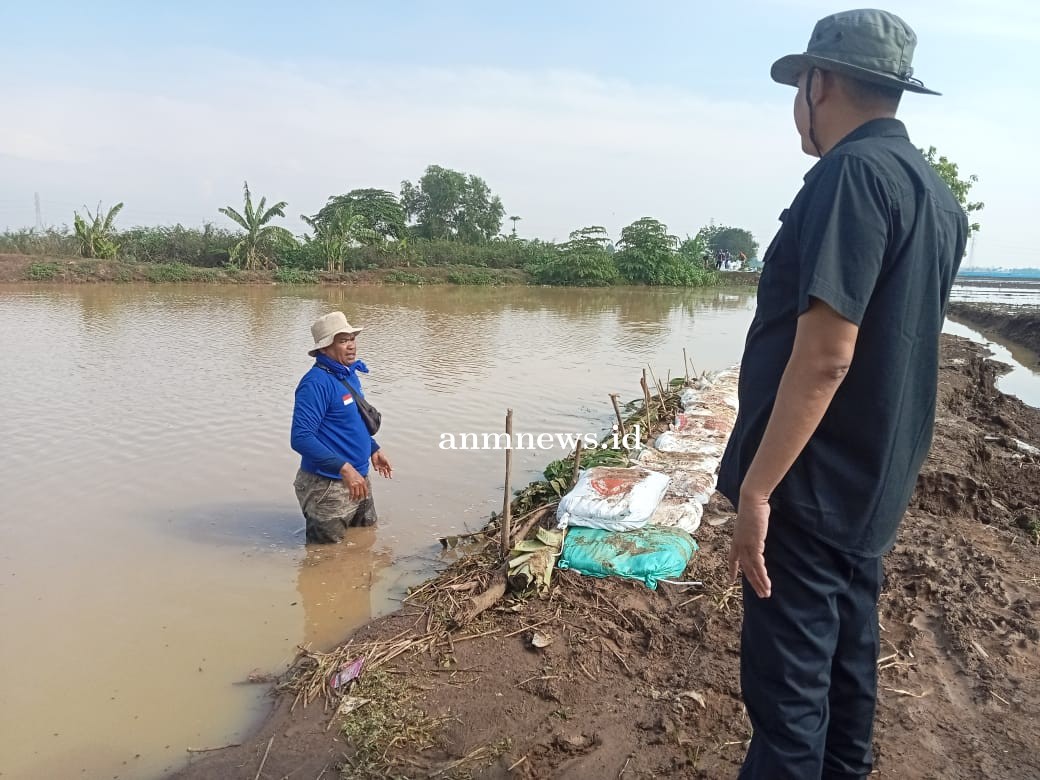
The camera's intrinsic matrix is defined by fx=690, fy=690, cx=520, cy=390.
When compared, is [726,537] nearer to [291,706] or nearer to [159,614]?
[291,706]

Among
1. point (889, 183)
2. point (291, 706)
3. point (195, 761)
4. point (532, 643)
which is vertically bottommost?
point (195, 761)

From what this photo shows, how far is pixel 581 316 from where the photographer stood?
1883 cm

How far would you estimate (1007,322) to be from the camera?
18312 mm

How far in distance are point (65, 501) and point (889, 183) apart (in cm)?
547

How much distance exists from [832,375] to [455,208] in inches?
1799

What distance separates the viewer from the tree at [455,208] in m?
44.4

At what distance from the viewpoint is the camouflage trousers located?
4.20m

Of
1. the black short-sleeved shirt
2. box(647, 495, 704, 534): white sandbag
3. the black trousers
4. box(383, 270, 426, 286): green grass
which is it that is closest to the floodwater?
box(647, 495, 704, 534): white sandbag

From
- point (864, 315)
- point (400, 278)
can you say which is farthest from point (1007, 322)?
point (400, 278)

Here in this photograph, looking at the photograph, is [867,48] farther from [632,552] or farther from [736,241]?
[736,241]

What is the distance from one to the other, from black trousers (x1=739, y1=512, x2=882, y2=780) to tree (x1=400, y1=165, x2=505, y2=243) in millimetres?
43532

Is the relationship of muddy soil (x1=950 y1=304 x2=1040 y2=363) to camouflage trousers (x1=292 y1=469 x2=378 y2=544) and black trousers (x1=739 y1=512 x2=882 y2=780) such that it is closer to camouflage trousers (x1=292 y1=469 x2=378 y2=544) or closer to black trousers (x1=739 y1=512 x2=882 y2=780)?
camouflage trousers (x1=292 y1=469 x2=378 y2=544)

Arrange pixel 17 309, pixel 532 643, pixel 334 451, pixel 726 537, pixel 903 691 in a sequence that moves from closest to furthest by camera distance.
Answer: pixel 903 691 → pixel 532 643 → pixel 726 537 → pixel 334 451 → pixel 17 309

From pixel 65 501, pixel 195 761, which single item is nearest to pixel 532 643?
pixel 195 761
